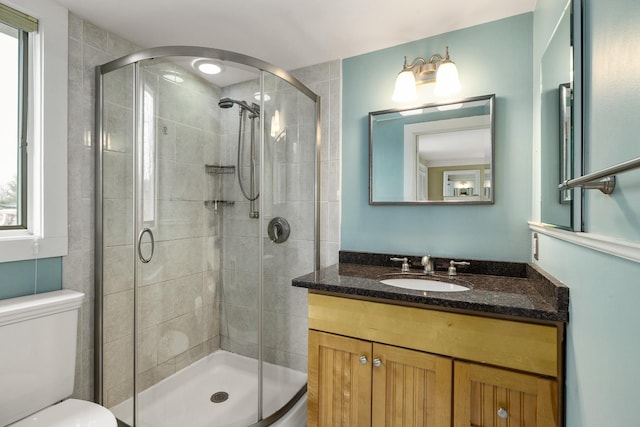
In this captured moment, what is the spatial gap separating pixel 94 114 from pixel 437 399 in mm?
2166

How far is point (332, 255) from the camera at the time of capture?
2.14 metres

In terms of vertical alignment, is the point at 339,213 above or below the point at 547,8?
below

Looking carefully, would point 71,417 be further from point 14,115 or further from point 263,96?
point 263,96

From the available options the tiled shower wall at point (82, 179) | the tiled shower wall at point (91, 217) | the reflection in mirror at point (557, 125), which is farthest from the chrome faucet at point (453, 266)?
the tiled shower wall at point (82, 179)

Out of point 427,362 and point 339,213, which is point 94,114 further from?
point 427,362

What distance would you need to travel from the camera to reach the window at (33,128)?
56.9 inches

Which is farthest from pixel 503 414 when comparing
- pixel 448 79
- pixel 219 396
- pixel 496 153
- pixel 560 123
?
pixel 448 79

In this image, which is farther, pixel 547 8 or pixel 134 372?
pixel 134 372

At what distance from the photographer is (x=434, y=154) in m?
1.83

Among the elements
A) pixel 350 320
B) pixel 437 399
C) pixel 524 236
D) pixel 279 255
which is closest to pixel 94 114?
pixel 279 255

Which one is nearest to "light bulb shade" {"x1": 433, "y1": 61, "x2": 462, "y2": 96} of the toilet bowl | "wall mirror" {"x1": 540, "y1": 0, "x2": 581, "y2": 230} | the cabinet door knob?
"wall mirror" {"x1": 540, "y1": 0, "x2": 581, "y2": 230}

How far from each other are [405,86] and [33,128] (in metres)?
1.90

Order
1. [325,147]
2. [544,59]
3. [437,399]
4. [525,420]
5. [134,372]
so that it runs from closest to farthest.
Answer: [525,420] → [437,399] → [544,59] → [134,372] → [325,147]

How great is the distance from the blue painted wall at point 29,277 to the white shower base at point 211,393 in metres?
0.72
